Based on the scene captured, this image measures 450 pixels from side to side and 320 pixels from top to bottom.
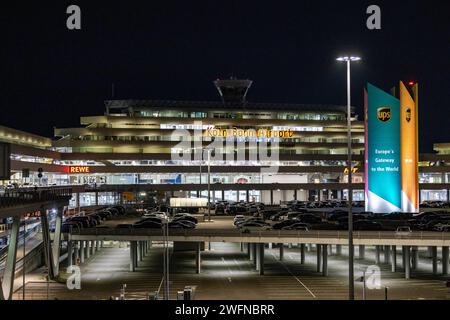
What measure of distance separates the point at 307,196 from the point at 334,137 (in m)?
12.3

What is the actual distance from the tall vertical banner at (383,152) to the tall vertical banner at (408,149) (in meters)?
0.51

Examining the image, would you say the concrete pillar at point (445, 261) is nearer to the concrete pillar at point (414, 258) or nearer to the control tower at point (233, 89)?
the concrete pillar at point (414, 258)

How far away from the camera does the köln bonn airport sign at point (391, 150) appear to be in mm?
66688

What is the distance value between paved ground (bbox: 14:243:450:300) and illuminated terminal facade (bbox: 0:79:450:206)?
1732 inches

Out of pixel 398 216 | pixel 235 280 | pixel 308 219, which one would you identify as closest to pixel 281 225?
pixel 308 219

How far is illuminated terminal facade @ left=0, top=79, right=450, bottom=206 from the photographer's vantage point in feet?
370

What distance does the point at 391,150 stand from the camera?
6681 centimetres

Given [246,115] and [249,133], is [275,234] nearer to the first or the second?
[249,133]

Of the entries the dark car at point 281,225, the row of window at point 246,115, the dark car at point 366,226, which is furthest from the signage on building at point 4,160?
the row of window at point 246,115

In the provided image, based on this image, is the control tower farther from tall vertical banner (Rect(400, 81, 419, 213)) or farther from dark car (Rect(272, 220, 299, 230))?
dark car (Rect(272, 220, 299, 230))

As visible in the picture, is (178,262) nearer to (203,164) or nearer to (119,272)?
(119,272)

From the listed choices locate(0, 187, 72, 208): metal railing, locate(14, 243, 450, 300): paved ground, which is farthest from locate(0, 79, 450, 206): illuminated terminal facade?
locate(0, 187, 72, 208): metal railing
